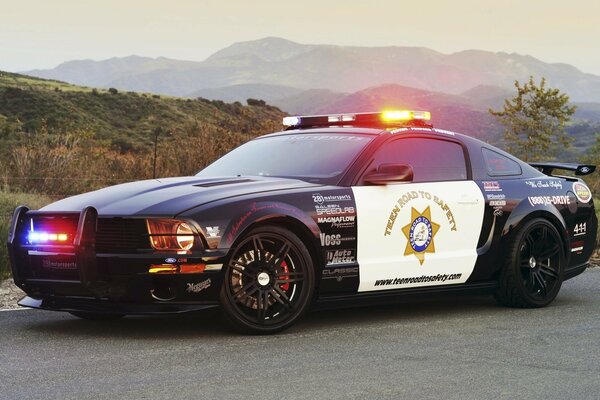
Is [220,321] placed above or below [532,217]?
below

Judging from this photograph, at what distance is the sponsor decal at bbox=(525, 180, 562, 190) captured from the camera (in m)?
8.86

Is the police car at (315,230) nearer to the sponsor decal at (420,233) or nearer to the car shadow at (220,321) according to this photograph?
the sponsor decal at (420,233)

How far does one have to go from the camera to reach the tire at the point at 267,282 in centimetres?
686

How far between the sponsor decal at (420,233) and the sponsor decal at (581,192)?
1947 millimetres

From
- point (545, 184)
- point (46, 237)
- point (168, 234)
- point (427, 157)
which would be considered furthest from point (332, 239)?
point (545, 184)

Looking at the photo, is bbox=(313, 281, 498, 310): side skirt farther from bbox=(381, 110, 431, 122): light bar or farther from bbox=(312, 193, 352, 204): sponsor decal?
bbox=(381, 110, 431, 122): light bar

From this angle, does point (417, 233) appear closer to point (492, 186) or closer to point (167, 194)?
point (492, 186)

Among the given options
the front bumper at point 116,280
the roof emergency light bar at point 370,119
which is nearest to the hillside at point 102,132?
the roof emergency light bar at point 370,119

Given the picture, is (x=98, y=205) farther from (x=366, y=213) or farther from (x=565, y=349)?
(x=565, y=349)

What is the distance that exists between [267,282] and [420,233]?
4.83 feet

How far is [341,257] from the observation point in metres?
7.36

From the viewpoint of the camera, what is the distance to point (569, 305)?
29.2 feet

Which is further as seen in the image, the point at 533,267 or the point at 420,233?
the point at 533,267

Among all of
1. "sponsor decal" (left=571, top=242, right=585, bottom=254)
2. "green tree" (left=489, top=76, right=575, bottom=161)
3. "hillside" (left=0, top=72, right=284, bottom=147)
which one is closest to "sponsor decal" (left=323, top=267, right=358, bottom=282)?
"sponsor decal" (left=571, top=242, right=585, bottom=254)
